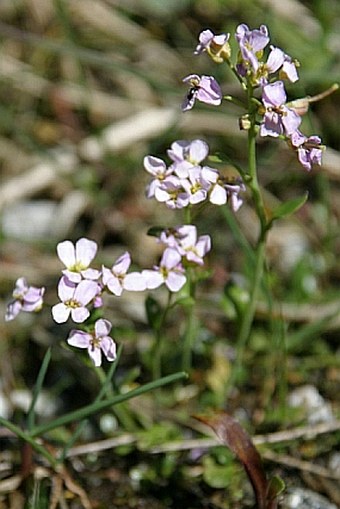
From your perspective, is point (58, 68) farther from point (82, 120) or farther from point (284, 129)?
point (284, 129)

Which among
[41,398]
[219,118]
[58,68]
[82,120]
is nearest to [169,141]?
[219,118]

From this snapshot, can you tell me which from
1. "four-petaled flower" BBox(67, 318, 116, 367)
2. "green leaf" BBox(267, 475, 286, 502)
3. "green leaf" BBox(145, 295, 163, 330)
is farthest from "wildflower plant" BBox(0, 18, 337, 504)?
"green leaf" BBox(267, 475, 286, 502)

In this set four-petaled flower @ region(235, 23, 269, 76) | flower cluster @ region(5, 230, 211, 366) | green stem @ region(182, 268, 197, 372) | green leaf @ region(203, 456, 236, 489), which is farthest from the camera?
green leaf @ region(203, 456, 236, 489)

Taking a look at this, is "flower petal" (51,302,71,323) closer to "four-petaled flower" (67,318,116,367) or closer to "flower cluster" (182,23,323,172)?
"four-petaled flower" (67,318,116,367)

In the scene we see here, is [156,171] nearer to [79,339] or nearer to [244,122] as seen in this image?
[244,122]

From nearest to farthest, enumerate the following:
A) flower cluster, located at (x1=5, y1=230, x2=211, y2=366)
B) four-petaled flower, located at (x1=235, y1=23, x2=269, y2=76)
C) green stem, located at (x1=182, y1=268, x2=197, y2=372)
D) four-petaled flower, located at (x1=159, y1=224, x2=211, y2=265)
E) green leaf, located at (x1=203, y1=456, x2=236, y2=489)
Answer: four-petaled flower, located at (x1=235, y1=23, x2=269, y2=76) < flower cluster, located at (x1=5, y1=230, x2=211, y2=366) < four-petaled flower, located at (x1=159, y1=224, x2=211, y2=265) < green stem, located at (x1=182, y1=268, x2=197, y2=372) < green leaf, located at (x1=203, y1=456, x2=236, y2=489)

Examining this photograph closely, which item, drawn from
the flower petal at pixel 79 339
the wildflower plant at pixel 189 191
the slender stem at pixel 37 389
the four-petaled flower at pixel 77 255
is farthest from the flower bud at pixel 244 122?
the slender stem at pixel 37 389

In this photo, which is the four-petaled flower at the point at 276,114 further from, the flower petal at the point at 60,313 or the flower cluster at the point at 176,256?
the flower petal at the point at 60,313

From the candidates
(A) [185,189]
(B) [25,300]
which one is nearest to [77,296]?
(B) [25,300]
